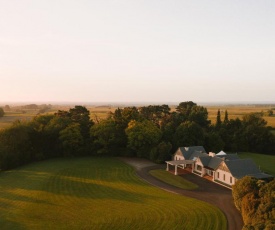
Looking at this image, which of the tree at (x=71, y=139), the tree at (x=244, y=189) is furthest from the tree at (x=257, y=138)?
the tree at (x=244, y=189)

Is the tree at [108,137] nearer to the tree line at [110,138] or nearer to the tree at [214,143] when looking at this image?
the tree line at [110,138]

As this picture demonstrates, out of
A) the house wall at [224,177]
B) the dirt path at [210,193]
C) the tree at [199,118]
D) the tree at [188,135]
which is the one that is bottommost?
the dirt path at [210,193]

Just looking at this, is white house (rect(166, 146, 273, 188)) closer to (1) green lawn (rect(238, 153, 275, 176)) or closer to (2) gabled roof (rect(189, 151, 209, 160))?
(2) gabled roof (rect(189, 151, 209, 160))

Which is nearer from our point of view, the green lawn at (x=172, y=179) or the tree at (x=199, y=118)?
the green lawn at (x=172, y=179)

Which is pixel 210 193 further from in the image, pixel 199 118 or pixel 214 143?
pixel 199 118

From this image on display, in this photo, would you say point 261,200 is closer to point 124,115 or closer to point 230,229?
point 230,229

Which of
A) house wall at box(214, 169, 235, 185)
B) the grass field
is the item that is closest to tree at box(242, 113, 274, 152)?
house wall at box(214, 169, 235, 185)

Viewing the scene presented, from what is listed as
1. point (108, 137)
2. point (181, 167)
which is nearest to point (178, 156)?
point (181, 167)
